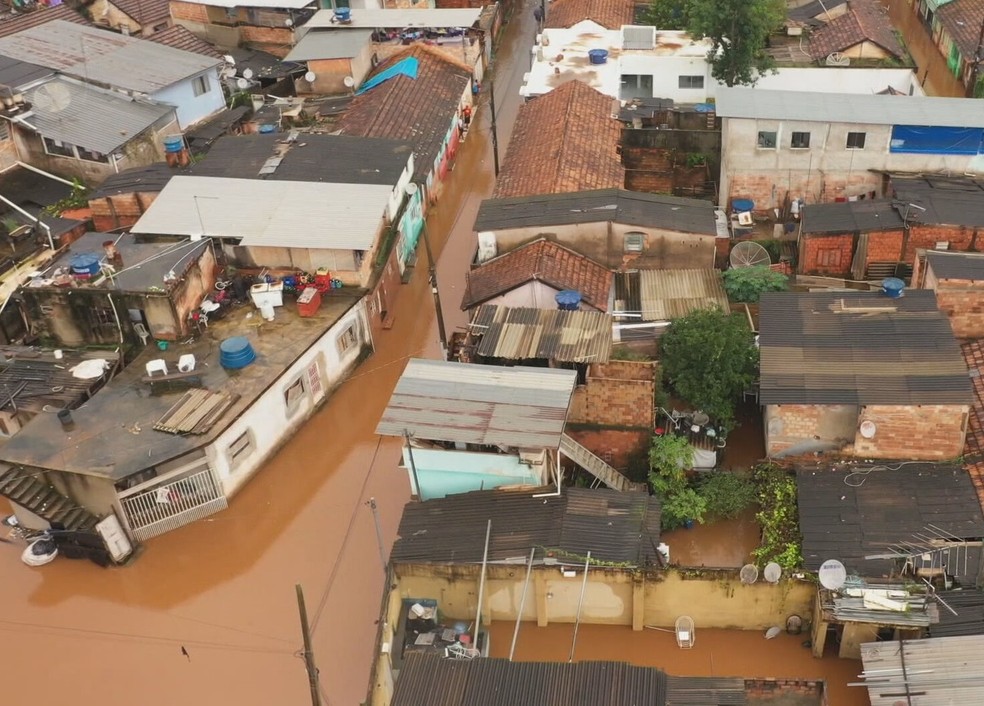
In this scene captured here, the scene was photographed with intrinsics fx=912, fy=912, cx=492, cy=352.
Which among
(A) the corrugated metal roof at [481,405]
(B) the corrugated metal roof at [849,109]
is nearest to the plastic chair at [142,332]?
(A) the corrugated metal roof at [481,405]

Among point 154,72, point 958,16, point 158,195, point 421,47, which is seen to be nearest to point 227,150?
point 158,195

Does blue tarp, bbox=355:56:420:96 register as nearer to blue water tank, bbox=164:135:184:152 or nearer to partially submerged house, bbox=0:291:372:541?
blue water tank, bbox=164:135:184:152

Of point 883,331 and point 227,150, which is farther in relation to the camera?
Answer: point 227,150

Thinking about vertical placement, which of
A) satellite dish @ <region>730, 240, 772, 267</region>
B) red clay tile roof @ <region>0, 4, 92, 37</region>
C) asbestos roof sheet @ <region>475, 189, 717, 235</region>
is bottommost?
satellite dish @ <region>730, 240, 772, 267</region>

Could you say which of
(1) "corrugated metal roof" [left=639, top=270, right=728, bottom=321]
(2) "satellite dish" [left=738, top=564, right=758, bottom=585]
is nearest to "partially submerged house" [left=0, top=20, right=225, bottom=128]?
(1) "corrugated metal roof" [left=639, top=270, right=728, bottom=321]

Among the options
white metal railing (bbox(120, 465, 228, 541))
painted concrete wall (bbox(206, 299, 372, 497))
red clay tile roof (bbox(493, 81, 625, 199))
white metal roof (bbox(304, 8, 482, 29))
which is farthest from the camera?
white metal roof (bbox(304, 8, 482, 29))

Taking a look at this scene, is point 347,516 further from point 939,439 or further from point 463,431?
point 939,439
